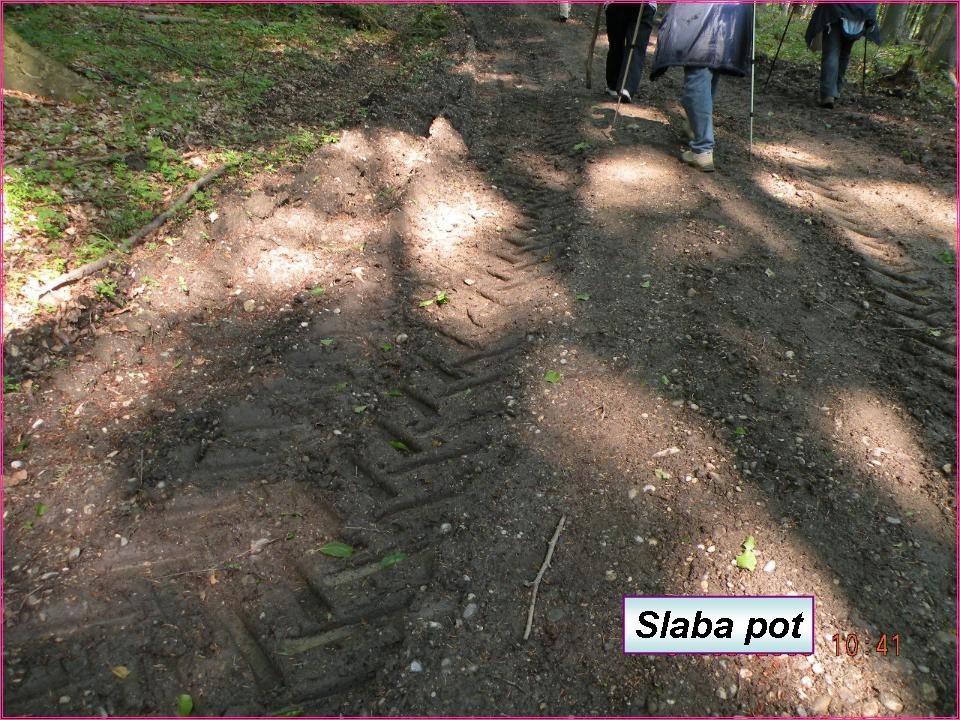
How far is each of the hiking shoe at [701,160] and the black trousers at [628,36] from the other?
1861 mm

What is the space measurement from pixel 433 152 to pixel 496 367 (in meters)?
3.26

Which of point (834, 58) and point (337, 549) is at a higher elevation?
point (834, 58)

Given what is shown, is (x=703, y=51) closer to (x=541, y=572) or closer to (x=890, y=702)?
(x=541, y=572)

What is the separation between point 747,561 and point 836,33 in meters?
7.60

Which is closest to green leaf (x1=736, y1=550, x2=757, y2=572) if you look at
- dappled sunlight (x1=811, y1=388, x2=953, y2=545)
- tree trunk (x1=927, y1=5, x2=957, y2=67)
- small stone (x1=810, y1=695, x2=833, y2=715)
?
small stone (x1=810, y1=695, x2=833, y2=715)

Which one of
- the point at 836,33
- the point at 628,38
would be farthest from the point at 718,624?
the point at 836,33

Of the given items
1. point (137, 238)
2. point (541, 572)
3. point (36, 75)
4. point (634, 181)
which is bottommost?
point (541, 572)

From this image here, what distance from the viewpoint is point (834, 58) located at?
23.9 ft

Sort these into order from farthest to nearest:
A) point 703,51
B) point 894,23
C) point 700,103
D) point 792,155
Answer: point 894,23 < point 792,155 < point 700,103 < point 703,51

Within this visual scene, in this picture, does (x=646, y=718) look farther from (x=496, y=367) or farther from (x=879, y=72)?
(x=879, y=72)

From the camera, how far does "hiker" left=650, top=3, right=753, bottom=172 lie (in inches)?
204

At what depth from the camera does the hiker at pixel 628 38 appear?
6.82 m

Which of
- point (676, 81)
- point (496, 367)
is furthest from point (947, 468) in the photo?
point (676, 81)

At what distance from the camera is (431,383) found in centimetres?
340
